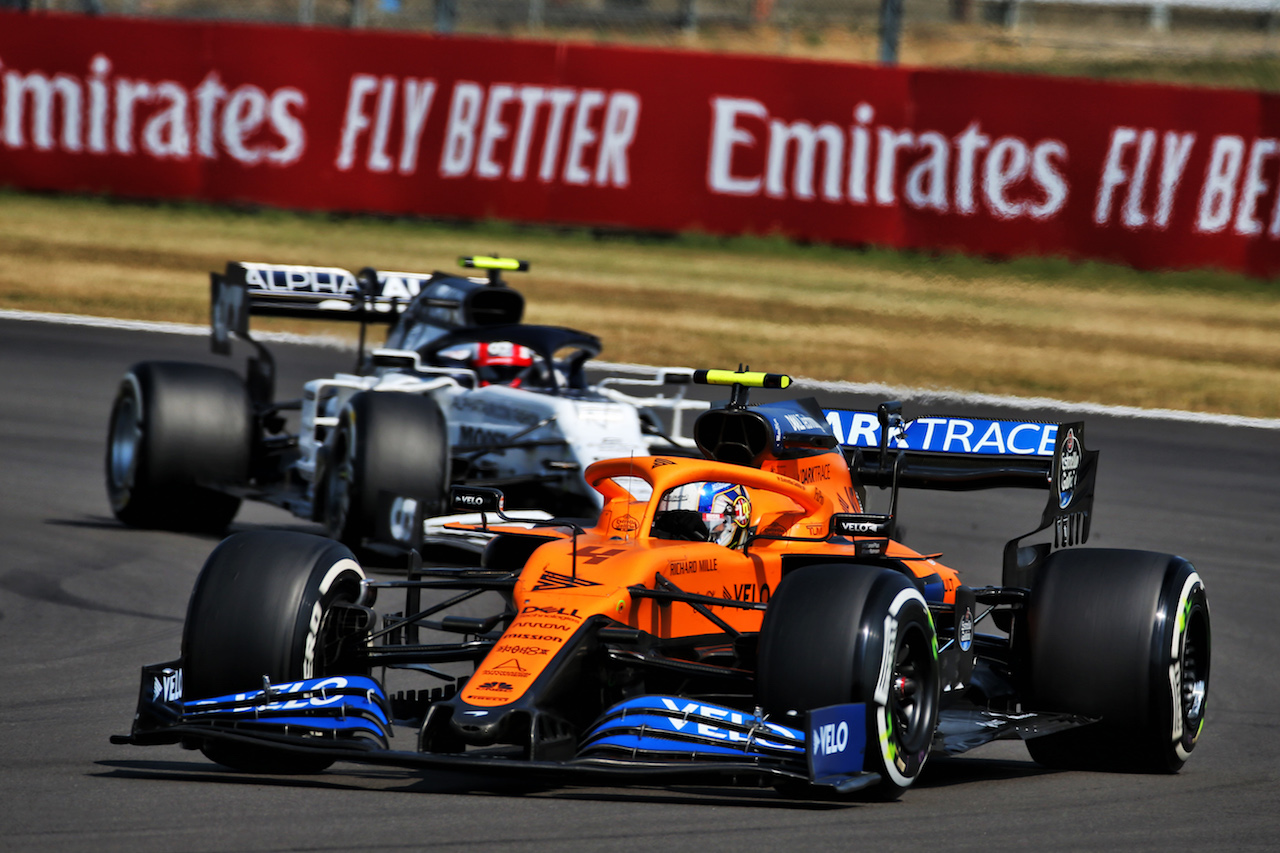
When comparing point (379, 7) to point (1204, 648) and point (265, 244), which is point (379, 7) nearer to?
point (265, 244)

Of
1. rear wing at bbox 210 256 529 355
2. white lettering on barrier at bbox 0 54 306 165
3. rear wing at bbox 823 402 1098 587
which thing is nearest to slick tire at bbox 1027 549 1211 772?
rear wing at bbox 823 402 1098 587

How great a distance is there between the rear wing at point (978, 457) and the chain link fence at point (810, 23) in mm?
16712

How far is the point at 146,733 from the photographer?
6.54m

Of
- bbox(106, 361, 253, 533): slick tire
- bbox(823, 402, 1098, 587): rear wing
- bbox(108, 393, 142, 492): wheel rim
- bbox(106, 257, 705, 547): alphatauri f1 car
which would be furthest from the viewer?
bbox(108, 393, 142, 492): wheel rim

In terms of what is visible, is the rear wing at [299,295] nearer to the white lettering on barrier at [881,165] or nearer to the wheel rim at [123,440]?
the wheel rim at [123,440]

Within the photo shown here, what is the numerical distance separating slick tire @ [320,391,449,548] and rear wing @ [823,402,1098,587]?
2911mm

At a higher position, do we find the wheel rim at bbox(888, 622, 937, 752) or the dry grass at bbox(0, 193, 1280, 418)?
the dry grass at bbox(0, 193, 1280, 418)

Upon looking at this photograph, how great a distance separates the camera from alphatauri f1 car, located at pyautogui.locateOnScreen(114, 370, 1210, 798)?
20.6 feet

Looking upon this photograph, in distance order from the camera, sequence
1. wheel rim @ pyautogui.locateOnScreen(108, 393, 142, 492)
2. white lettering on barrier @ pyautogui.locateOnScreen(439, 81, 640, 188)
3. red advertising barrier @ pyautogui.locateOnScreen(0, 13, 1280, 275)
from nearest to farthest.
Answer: wheel rim @ pyautogui.locateOnScreen(108, 393, 142, 492) < red advertising barrier @ pyautogui.locateOnScreen(0, 13, 1280, 275) < white lettering on barrier @ pyautogui.locateOnScreen(439, 81, 640, 188)

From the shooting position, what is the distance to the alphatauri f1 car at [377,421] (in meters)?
11.2

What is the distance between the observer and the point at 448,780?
676 centimetres

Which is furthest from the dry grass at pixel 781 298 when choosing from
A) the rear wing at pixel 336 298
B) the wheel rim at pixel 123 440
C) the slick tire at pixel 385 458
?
the slick tire at pixel 385 458

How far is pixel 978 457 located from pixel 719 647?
2014mm

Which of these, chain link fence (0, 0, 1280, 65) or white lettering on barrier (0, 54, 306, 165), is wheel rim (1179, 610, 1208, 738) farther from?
white lettering on barrier (0, 54, 306, 165)
